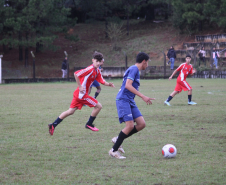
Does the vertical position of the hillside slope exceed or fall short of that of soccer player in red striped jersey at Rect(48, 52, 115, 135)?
it exceeds it

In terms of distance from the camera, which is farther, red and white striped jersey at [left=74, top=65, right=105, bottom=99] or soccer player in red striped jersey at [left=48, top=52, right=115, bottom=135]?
red and white striped jersey at [left=74, top=65, right=105, bottom=99]

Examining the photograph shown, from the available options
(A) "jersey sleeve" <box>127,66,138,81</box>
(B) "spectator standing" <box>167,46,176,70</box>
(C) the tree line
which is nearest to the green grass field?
(A) "jersey sleeve" <box>127,66,138,81</box>

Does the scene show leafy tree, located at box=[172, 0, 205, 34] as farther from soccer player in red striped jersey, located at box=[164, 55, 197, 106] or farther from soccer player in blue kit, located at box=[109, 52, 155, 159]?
soccer player in blue kit, located at box=[109, 52, 155, 159]

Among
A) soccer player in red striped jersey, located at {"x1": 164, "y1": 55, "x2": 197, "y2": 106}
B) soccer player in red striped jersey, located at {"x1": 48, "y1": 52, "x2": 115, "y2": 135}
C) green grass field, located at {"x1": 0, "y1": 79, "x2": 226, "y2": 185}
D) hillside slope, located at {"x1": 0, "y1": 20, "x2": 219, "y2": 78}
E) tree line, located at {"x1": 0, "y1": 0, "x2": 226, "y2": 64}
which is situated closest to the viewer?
green grass field, located at {"x1": 0, "y1": 79, "x2": 226, "y2": 185}

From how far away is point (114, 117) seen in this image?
8.44m

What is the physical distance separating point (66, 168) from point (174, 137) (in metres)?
2.57

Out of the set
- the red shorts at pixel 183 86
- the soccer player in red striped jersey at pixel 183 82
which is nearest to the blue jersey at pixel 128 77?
the soccer player in red striped jersey at pixel 183 82

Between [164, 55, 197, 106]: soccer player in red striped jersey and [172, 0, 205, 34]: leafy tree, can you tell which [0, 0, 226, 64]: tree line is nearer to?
[172, 0, 205, 34]: leafy tree

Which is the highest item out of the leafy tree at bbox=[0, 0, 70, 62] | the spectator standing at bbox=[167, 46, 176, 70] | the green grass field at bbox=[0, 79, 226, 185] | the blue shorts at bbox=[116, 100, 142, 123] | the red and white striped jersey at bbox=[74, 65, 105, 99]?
the leafy tree at bbox=[0, 0, 70, 62]

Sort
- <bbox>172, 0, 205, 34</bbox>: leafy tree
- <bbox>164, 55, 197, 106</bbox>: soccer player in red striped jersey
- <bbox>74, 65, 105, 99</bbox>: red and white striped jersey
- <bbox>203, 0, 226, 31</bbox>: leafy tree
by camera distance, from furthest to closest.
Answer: <bbox>172, 0, 205, 34</bbox>: leafy tree → <bbox>203, 0, 226, 31</bbox>: leafy tree → <bbox>164, 55, 197, 106</bbox>: soccer player in red striped jersey → <bbox>74, 65, 105, 99</bbox>: red and white striped jersey

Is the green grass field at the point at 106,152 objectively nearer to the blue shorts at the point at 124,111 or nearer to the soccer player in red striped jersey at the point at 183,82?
the blue shorts at the point at 124,111

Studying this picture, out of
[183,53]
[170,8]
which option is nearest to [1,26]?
[183,53]

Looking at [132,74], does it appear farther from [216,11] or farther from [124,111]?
[216,11]

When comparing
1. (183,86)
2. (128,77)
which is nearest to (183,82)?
(183,86)
